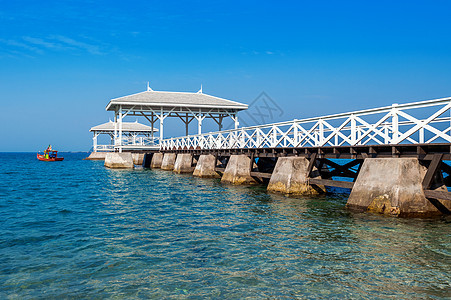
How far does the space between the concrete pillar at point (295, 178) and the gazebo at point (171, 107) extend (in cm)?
2023

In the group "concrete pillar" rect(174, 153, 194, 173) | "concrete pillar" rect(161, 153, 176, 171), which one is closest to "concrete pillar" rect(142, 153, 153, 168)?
"concrete pillar" rect(161, 153, 176, 171)

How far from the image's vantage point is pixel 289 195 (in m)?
13.8

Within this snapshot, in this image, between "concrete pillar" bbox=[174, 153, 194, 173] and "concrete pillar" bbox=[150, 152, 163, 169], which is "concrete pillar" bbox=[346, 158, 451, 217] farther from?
"concrete pillar" bbox=[150, 152, 163, 169]

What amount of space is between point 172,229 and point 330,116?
7.29 meters

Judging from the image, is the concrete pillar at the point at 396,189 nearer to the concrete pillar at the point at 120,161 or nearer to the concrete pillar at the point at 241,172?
the concrete pillar at the point at 241,172

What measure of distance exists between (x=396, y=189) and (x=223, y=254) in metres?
5.43

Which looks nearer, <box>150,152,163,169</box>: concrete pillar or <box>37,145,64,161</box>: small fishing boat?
<box>150,152,163,169</box>: concrete pillar

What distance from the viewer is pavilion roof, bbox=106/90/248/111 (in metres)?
32.8

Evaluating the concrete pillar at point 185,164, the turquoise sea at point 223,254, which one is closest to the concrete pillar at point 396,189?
the turquoise sea at point 223,254

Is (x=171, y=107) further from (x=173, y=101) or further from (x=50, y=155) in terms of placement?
(x=50, y=155)

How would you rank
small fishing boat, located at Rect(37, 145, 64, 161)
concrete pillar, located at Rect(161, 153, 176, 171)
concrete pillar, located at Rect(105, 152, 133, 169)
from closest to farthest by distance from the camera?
concrete pillar, located at Rect(161, 153, 176, 171) < concrete pillar, located at Rect(105, 152, 133, 169) < small fishing boat, located at Rect(37, 145, 64, 161)

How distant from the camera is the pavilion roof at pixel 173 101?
32.8 m

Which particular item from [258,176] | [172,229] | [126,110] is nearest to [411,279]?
[172,229]

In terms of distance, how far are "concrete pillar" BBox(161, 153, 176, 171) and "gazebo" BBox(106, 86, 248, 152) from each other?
3880mm
